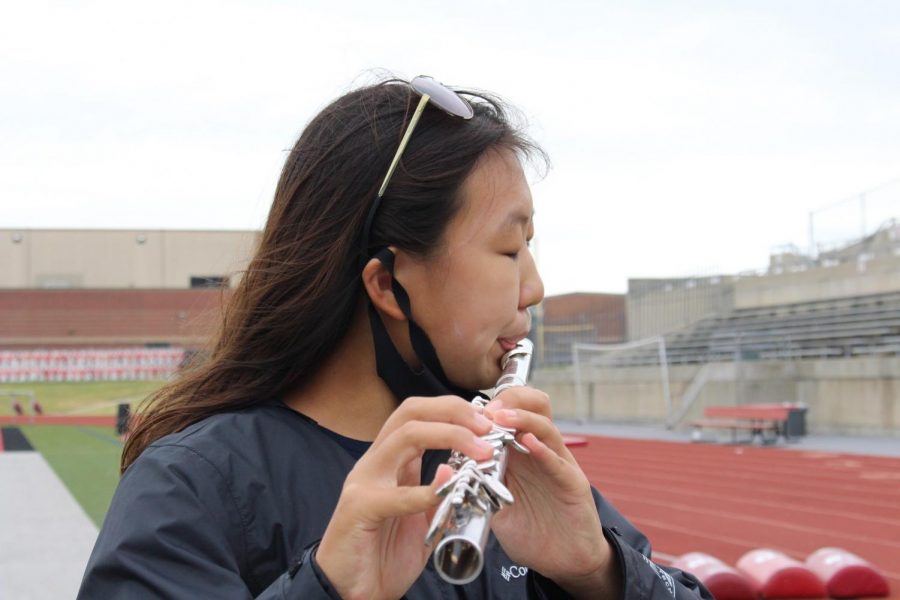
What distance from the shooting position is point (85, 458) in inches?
598

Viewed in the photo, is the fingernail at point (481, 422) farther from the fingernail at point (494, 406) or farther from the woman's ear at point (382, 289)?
the woman's ear at point (382, 289)

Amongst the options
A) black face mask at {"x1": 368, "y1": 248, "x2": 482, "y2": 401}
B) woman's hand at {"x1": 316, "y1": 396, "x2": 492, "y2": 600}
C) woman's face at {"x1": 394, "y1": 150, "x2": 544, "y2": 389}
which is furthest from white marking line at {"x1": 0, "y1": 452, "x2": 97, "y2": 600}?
woman's hand at {"x1": 316, "y1": 396, "x2": 492, "y2": 600}

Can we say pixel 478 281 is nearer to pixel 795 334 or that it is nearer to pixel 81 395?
pixel 795 334

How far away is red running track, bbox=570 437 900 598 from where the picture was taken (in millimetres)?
7387

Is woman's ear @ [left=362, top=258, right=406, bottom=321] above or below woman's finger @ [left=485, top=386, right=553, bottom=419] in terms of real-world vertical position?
above

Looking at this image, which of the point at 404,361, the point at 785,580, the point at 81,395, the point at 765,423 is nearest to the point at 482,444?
the point at 404,361

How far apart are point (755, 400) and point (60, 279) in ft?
131

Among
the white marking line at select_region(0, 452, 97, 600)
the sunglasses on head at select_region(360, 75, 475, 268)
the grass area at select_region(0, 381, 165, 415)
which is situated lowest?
the grass area at select_region(0, 381, 165, 415)

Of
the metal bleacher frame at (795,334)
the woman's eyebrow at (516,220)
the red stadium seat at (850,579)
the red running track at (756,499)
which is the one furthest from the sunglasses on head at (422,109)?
the metal bleacher frame at (795,334)

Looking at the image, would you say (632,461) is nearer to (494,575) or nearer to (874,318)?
(874,318)

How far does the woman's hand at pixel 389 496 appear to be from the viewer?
1259 mm

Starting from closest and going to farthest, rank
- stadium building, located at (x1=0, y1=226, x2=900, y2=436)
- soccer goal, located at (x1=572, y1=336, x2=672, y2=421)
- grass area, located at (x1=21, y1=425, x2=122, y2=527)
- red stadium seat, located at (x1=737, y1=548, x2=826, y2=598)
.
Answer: red stadium seat, located at (x1=737, y1=548, x2=826, y2=598) → grass area, located at (x1=21, y1=425, x2=122, y2=527) → stadium building, located at (x1=0, y1=226, x2=900, y2=436) → soccer goal, located at (x1=572, y1=336, x2=672, y2=421)

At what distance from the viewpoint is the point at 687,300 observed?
26.2m

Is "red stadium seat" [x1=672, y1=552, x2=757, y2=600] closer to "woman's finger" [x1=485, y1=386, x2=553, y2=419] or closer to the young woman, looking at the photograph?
the young woman
